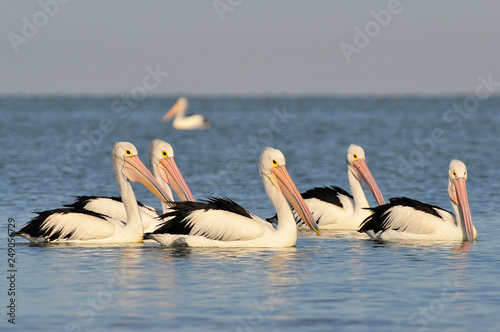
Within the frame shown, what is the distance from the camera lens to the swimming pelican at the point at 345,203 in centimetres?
1299

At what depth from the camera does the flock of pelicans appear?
34.0 feet

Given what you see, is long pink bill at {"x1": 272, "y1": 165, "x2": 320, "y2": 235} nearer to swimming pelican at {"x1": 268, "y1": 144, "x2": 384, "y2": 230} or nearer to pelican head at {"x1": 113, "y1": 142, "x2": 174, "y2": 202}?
pelican head at {"x1": 113, "y1": 142, "x2": 174, "y2": 202}

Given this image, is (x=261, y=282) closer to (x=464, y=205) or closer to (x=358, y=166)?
(x=464, y=205)

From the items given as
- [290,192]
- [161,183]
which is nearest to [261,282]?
[290,192]

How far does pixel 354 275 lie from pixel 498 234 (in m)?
3.55

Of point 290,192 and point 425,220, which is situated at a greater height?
point 290,192

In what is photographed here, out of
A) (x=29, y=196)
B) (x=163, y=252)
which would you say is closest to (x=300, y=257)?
(x=163, y=252)

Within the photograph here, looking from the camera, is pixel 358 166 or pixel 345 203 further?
pixel 358 166

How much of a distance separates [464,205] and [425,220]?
51 centimetres

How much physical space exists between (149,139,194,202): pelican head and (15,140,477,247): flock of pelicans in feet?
0.04

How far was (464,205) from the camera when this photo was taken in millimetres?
11367

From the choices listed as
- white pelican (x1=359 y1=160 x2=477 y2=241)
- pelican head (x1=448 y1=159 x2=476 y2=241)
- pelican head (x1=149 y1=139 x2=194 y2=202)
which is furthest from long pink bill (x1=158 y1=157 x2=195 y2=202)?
pelican head (x1=448 y1=159 x2=476 y2=241)

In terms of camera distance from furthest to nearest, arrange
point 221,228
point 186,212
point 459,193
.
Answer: point 459,193
point 186,212
point 221,228

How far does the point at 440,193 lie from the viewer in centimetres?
1662
